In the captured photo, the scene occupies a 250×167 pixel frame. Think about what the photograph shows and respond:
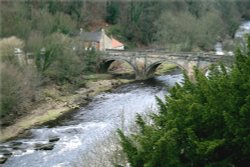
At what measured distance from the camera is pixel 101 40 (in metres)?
78.4

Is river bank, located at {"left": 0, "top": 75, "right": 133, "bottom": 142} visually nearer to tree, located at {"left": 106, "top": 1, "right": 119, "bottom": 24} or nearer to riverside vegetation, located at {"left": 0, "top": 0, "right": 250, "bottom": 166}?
riverside vegetation, located at {"left": 0, "top": 0, "right": 250, "bottom": 166}

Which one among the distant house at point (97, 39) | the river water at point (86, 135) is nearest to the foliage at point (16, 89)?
the river water at point (86, 135)

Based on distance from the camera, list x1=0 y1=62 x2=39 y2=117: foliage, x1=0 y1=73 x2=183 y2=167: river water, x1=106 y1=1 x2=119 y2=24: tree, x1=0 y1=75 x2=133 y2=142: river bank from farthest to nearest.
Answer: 1. x1=106 y1=1 x2=119 y2=24: tree
2. x1=0 y1=62 x2=39 y2=117: foliage
3. x1=0 y1=75 x2=133 y2=142: river bank
4. x1=0 y1=73 x2=183 y2=167: river water

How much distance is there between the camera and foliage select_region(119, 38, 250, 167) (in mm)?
13477

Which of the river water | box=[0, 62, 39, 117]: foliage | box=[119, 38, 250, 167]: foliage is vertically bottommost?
the river water

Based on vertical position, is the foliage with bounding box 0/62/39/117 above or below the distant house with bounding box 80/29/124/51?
below

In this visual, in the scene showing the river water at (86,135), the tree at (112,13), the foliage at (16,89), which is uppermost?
the tree at (112,13)

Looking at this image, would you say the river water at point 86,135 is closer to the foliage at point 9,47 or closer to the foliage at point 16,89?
the foliage at point 16,89

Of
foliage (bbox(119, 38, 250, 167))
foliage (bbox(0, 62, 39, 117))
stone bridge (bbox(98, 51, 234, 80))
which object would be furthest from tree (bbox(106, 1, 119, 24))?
foliage (bbox(119, 38, 250, 167))

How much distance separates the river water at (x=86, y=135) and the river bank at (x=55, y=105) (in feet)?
4.35

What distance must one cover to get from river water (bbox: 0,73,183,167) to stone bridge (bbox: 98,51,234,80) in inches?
233

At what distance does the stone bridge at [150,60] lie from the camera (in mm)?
60091

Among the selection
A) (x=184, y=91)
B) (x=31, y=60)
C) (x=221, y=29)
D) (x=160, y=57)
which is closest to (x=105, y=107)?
(x=31, y=60)

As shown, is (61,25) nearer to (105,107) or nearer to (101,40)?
(101,40)
